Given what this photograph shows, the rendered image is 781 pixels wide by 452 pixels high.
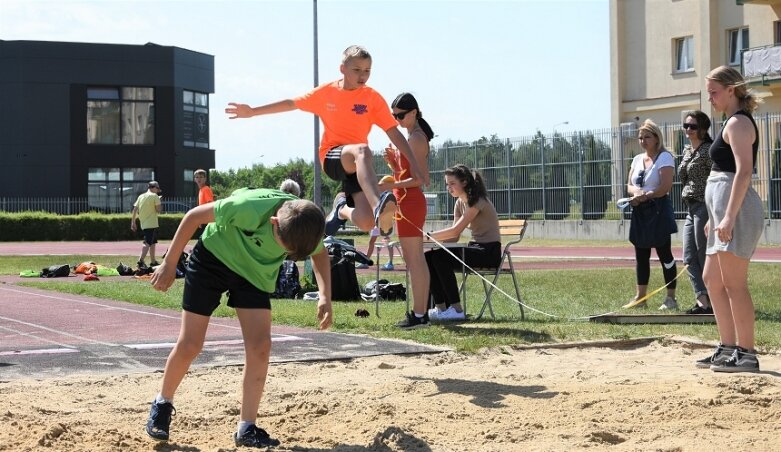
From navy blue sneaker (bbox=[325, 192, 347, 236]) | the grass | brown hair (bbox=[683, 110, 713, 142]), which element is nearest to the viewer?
the grass

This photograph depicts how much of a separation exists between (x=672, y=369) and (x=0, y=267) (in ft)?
67.1

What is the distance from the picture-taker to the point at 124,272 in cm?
2127

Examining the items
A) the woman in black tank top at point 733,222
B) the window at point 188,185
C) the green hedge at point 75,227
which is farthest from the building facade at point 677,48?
the woman in black tank top at point 733,222

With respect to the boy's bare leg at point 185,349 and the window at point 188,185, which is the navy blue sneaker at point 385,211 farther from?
the window at point 188,185

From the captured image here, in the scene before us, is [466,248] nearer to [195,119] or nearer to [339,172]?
[339,172]

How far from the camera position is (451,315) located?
11.1 meters

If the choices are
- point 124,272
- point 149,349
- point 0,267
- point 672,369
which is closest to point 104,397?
point 149,349

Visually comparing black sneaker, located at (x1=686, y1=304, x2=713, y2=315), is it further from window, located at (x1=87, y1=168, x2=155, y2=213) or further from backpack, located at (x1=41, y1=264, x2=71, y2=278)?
window, located at (x1=87, y1=168, x2=155, y2=213)

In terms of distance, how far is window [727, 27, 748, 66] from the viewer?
136ft

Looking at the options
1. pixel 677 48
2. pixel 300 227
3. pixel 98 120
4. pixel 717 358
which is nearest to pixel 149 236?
pixel 717 358

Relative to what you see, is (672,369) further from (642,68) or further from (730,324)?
(642,68)

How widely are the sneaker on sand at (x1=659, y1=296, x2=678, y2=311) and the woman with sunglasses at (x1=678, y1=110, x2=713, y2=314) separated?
74 centimetres

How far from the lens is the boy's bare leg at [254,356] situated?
5.54 m

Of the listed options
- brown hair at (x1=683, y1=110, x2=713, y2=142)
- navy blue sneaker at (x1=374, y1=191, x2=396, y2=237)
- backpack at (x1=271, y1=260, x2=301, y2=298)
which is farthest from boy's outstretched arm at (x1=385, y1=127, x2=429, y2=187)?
backpack at (x1=271, y1=260, x2=301, y2=298)
